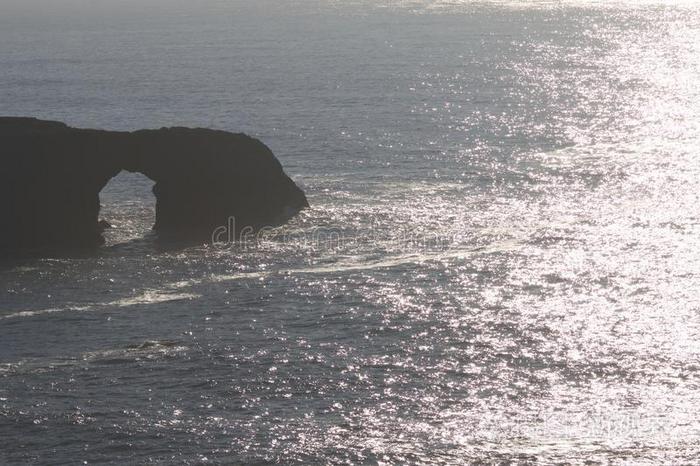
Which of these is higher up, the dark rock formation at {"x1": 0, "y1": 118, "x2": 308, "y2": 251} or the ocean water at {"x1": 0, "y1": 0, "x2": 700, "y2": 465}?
the dark rock formation at {"x1": 0, "y1": 118, "x2": 308, "y2": 251}

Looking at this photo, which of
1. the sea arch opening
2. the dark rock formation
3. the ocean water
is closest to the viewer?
the ocean water

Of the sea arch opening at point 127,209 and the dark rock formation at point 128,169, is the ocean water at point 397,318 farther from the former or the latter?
the dark rock formation at point 128,169

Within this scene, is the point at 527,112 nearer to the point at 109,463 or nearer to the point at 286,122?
the point at 286,122

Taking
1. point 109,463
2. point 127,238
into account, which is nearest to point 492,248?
point 127,238

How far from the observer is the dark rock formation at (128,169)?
61.9 m

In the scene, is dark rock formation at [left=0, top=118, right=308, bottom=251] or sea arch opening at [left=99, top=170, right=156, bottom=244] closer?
dark rock formation at [left=0, top=118, right=308, bottom=251]

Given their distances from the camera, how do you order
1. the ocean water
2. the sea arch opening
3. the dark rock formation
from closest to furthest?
1. the ocean water
2. the dark rock formation
3. the sea arch opening

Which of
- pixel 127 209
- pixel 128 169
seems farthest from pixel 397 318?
pixel 127 209

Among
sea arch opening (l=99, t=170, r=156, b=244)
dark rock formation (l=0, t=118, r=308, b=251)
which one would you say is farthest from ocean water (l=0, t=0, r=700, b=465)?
dark rock formation (l=0, t=118, r=308, b=251)

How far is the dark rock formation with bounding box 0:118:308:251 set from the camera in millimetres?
61938

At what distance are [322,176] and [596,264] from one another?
87.9 ft

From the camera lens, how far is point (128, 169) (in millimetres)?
63812

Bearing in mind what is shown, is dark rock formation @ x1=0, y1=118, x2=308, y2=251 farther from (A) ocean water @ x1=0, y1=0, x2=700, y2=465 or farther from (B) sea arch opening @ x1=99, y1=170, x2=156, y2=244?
(A) ocean water @ x1=0, y1=0, x2=700, y2=465

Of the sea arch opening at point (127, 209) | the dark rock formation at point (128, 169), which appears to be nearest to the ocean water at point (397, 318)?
the sea arch opening at point (127, 209)
